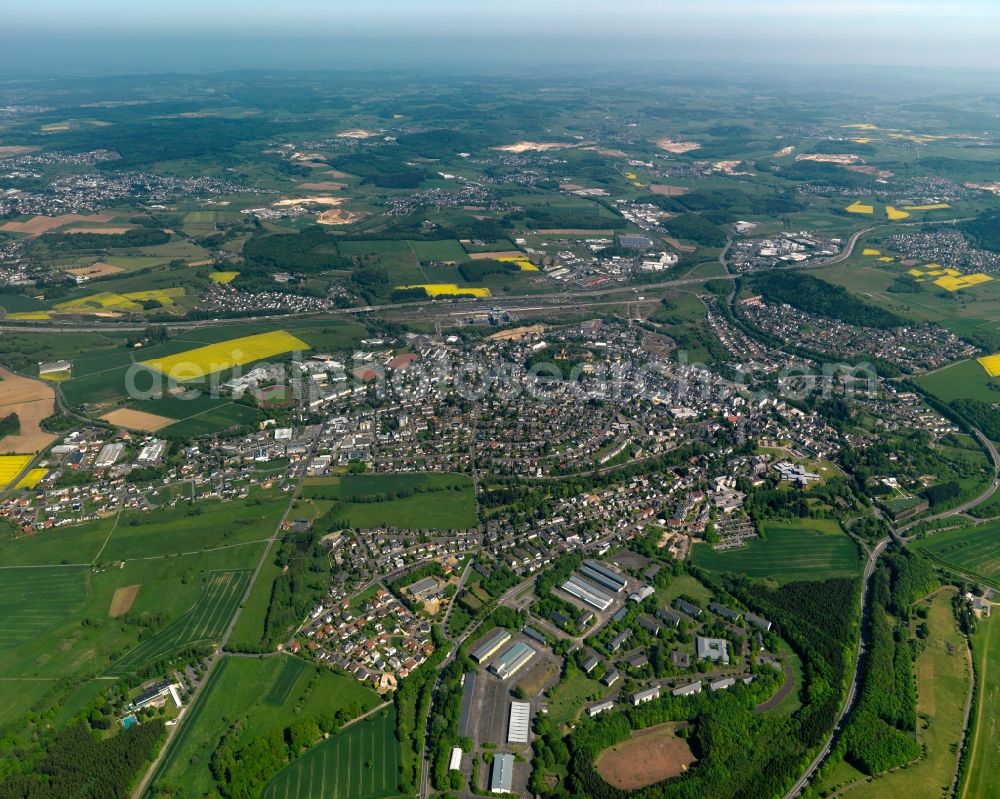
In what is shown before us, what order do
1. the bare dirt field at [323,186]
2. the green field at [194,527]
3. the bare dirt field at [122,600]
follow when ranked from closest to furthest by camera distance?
the bare dirt field at [122,600], the green field at [194,527], the bare dirt field at [323,186]

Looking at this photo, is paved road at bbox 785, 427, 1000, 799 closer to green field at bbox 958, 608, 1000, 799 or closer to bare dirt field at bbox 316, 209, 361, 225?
green field at bbox 958, 608, 1000, 799

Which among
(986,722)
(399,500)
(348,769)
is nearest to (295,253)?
(399,500)

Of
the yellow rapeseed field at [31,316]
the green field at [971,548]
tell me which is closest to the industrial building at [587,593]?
the green field at [971,548]

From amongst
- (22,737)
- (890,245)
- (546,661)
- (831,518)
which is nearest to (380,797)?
(546,661)

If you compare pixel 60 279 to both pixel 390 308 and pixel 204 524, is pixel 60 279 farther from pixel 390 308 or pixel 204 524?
pixel 204 524

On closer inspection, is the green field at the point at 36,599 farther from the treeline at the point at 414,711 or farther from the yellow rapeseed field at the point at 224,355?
the yellow rapeseed field at the point at 224,355

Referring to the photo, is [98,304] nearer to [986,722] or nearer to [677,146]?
[986,722]
